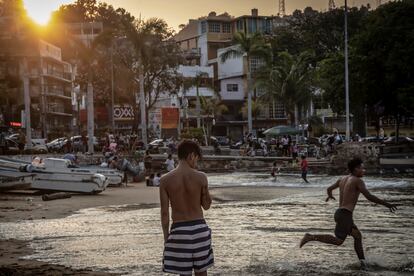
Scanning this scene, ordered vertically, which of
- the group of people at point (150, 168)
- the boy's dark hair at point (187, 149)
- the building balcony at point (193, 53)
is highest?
the building balcony at point (193, 53)

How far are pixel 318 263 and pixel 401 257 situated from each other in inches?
58.3

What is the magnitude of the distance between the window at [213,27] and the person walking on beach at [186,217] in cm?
8277

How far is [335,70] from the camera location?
52875mm

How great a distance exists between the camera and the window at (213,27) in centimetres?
8759

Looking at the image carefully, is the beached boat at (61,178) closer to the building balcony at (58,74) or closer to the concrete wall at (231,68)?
the building balcony at (58,74)

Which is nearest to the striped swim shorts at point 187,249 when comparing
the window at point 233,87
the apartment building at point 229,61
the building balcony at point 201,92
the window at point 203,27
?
the apartment building at point 229,61

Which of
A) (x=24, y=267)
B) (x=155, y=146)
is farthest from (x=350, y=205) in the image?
(x=155, y=146)

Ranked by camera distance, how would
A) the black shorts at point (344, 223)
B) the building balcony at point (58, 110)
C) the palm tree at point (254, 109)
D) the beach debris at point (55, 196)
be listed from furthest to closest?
the building balcony at point (58, 110) → the palm tree at point (254, 109) → the beach debris at point (55, 196) → the black shorts at point (344, 223)

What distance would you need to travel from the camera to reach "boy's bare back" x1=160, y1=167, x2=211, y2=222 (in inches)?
232

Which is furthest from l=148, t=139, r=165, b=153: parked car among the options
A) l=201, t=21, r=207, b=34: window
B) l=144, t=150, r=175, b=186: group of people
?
l=201, t=21, r=207, b=34: window

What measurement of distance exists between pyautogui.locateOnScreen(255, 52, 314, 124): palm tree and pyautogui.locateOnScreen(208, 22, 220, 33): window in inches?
1036

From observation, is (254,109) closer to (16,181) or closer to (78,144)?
(78,144)

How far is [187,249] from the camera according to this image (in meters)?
5.82

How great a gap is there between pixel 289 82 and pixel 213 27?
1176 inches
